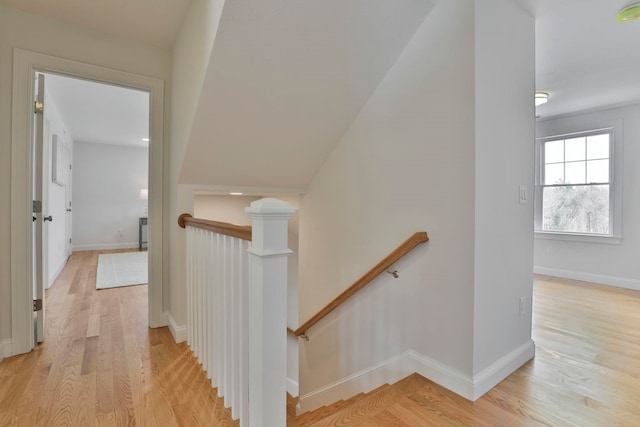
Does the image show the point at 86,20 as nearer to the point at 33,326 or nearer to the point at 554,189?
Result: the point at 33,326

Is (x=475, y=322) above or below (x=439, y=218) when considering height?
below

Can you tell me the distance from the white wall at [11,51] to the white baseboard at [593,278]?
5888 millimetres

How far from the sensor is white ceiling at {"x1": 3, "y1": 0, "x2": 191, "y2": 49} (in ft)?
6.95

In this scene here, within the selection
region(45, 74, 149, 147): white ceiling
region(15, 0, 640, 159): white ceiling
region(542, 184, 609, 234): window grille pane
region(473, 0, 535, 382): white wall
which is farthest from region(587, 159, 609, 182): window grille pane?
region(45, 74, 149, 147): white ceiling

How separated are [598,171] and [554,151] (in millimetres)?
622

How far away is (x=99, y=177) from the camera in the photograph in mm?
7121

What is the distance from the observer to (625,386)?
5.95 ft

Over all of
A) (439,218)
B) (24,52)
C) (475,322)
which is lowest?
(475,322)

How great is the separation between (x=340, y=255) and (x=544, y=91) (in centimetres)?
299

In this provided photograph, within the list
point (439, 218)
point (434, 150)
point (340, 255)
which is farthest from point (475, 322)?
point (340, 255)

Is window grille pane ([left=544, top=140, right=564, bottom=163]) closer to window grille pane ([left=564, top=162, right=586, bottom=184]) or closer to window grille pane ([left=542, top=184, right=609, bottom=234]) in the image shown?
window grille pane ([left=564, top=162, right=586, bottom=184])

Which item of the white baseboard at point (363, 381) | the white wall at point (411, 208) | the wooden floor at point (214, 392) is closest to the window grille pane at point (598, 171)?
the wooden floor at point (214, 392)

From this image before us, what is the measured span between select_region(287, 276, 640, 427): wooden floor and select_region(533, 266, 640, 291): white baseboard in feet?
6.13

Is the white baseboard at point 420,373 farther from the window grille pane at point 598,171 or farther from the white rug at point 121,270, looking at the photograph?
the window grille pane at point 598,171
